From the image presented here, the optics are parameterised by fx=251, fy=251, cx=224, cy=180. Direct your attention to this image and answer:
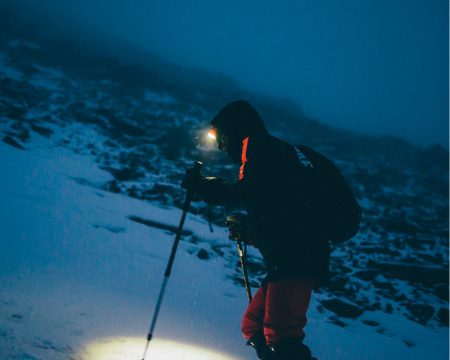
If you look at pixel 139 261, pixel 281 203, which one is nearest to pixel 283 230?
pixel 281 203

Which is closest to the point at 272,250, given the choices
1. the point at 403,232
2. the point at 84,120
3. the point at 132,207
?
the point at 132,207

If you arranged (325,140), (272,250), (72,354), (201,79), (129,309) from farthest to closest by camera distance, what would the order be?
(201,79)
(325,140)
(129,309)
(72,354)
(272,250)

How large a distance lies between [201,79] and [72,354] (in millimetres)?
43758

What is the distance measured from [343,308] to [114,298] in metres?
3.88

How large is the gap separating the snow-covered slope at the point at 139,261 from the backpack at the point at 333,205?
5.76ft

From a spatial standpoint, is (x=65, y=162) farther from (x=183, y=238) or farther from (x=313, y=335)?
(x=313, y=335)

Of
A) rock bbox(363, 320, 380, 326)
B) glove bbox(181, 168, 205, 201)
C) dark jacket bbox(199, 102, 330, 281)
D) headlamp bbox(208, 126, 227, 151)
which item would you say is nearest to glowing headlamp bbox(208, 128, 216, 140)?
headlamp bbox(208, 126, 227, 151)

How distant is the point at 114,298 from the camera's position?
286cm

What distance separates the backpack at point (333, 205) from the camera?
5.18 feet

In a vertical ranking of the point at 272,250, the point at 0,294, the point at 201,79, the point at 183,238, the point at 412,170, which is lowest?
the point at 183,238

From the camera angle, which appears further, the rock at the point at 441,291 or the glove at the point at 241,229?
the rock at the point at 441,291

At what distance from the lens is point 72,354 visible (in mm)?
1861

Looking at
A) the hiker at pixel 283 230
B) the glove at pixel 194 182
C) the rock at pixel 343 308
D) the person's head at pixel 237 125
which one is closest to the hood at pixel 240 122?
the person's head at pixel 237 125

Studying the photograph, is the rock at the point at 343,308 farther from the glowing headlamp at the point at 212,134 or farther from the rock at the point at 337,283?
the glowing headlamp at the point at 212,134
